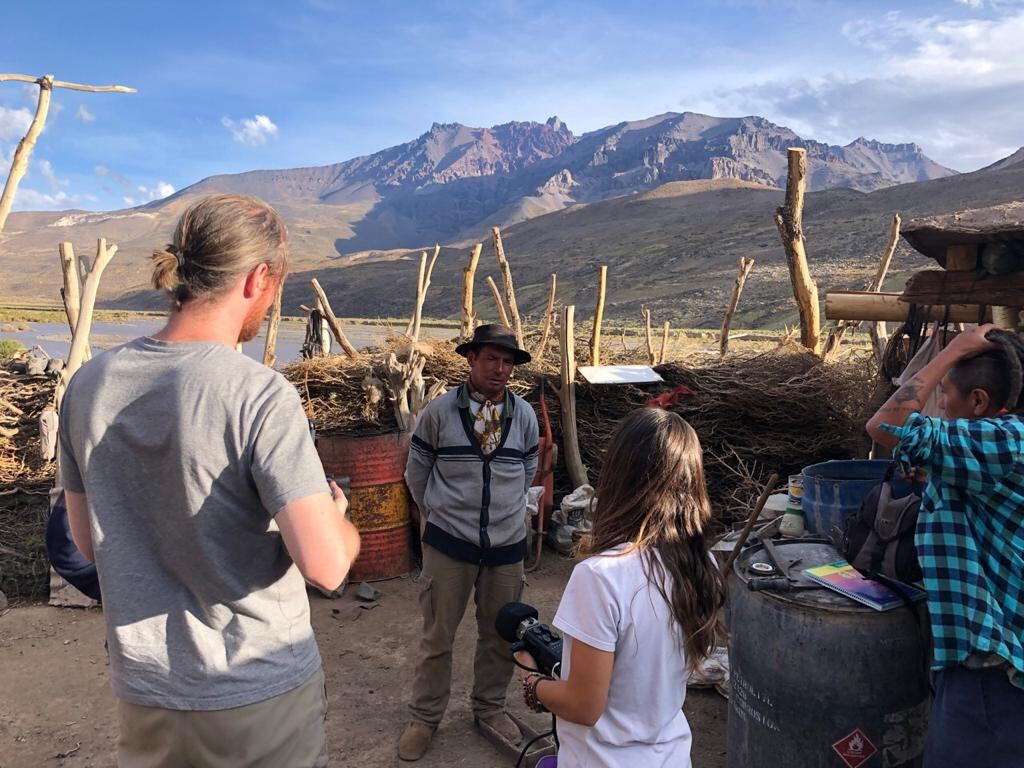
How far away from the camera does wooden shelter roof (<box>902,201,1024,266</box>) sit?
9.30 ft

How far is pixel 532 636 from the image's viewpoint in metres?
1.78

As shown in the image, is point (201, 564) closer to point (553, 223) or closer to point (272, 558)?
point (272, 558)

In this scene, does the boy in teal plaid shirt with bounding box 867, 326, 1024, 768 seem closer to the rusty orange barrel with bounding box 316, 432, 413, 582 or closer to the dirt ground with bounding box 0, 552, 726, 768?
the dirt ground with bounding box 0, 552, 726, 768

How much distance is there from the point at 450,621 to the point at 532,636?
5.55ft

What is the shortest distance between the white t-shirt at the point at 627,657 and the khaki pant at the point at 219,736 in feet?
1.88

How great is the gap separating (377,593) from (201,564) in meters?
4.39

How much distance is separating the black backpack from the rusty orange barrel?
3.76 m

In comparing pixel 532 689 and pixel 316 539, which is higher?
pixel 316 539

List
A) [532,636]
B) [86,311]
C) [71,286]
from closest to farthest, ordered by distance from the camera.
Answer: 1. [532,636]
2. [86,311]
3. [71,286]

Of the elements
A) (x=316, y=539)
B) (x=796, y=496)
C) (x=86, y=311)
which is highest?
(x=86, y=311)

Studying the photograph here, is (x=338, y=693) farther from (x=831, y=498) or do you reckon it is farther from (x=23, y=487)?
(x=23, y=487)

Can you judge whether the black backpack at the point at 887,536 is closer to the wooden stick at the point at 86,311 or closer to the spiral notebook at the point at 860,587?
the spiral notebook at the point at 860,587

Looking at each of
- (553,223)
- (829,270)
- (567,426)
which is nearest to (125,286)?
(553,223)

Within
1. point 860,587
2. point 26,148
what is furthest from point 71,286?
point 860,587
